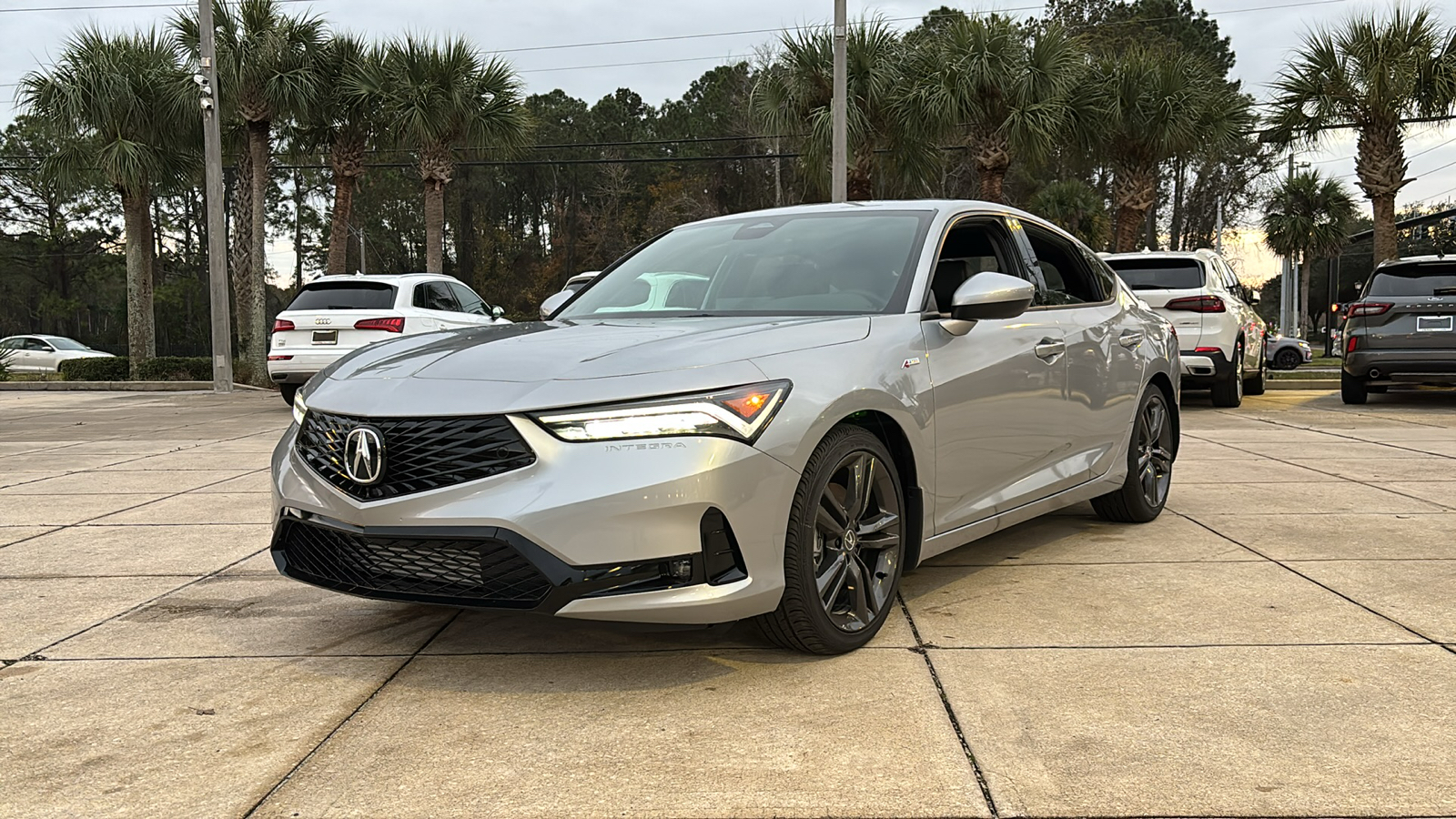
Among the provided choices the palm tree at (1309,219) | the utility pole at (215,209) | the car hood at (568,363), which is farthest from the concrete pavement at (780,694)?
the palm tree at (1309,219)

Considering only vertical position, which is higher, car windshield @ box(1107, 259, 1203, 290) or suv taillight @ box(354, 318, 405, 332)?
car windshield @ box(1107, 259, 1203, 290)

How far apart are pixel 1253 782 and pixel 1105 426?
9.56ft

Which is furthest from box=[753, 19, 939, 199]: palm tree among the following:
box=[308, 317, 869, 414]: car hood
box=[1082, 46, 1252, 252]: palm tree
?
box=[308, 317, 869, 414]: car hood

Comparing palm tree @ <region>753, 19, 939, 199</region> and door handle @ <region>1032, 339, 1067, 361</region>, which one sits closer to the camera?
door handle @ <region>1032, 339, 1067, 361</region>

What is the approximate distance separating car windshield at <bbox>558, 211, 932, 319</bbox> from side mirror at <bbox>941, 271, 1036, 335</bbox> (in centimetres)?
21

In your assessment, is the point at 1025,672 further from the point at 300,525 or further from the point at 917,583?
the point at 300,525

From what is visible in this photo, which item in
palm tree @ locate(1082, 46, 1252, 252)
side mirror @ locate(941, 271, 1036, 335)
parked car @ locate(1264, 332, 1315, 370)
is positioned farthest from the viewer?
parked car @ locate(1264, 332, 1315, 370)

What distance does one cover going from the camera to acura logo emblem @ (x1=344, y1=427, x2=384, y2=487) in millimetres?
3469

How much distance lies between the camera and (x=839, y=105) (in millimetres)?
18375

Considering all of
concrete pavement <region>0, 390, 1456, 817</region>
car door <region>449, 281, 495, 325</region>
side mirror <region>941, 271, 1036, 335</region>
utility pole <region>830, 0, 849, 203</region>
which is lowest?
concrete pavement <region>0, 390, 1456, 817</region>

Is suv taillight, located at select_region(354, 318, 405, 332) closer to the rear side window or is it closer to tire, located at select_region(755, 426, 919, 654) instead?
the rear side window

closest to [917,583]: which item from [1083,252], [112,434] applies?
[1083,252]

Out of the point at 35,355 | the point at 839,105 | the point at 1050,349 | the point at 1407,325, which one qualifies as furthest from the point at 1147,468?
the point at 35,355

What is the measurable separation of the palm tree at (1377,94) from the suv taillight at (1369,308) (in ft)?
25.3
